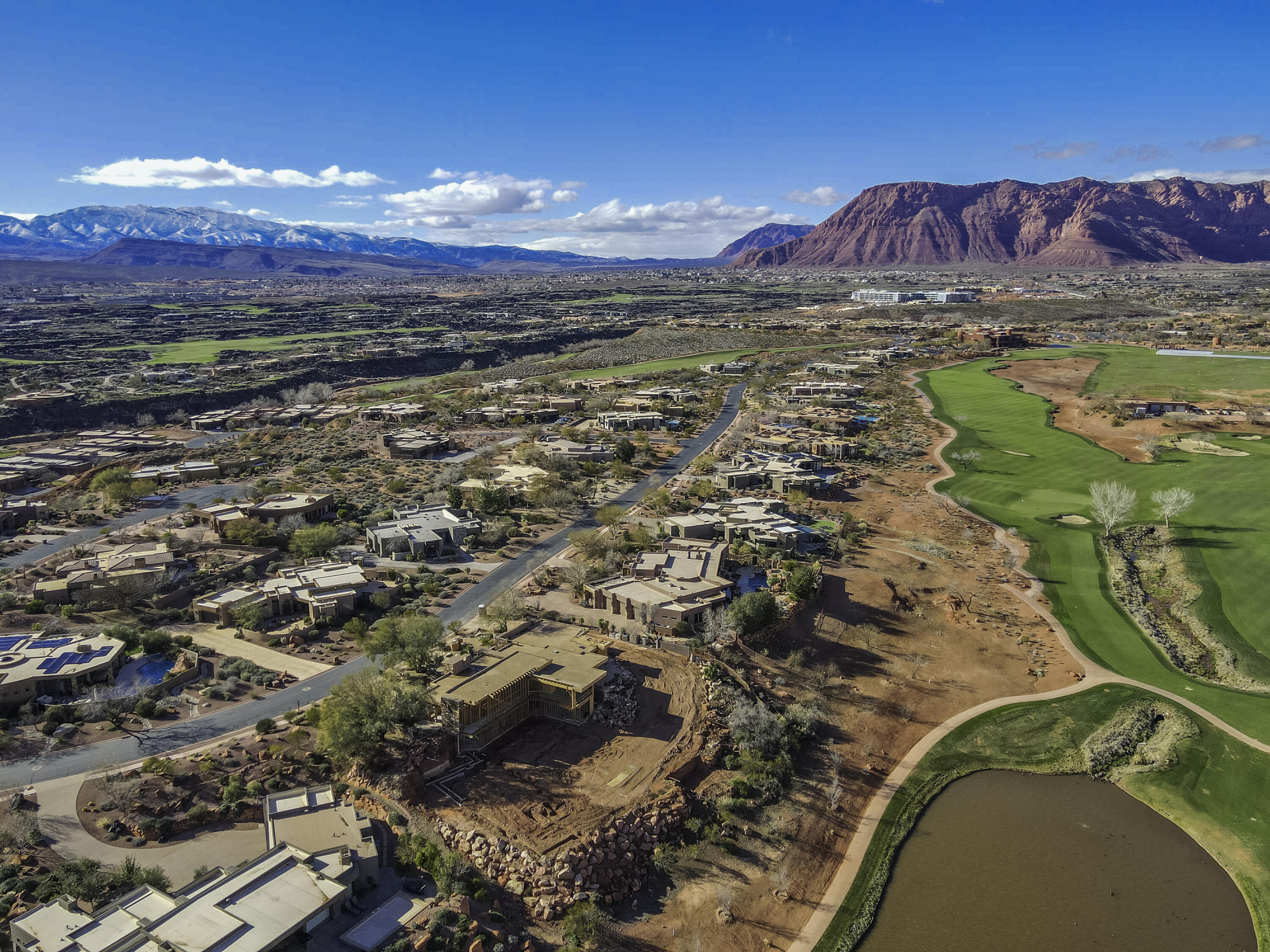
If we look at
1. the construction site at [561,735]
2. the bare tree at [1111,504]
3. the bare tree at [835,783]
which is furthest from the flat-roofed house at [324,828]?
the bare tree at [1111,504]

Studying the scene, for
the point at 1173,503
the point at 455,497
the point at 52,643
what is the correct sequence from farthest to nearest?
the point at 455,497 < the point at 1173,503 < the point at 52,643

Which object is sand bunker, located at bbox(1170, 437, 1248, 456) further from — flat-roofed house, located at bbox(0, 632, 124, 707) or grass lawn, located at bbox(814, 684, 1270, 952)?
flat-roofed house, located at bbox(0, 632, 124, 707)

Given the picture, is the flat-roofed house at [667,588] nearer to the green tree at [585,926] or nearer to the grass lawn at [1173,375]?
the green tree at [585,926]

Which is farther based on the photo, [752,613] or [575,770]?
[752,613]

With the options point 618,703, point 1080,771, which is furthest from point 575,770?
point 1080,771

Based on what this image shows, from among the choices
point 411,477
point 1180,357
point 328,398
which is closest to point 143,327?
point 328,398

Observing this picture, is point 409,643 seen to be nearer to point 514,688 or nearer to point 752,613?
point 514,688
